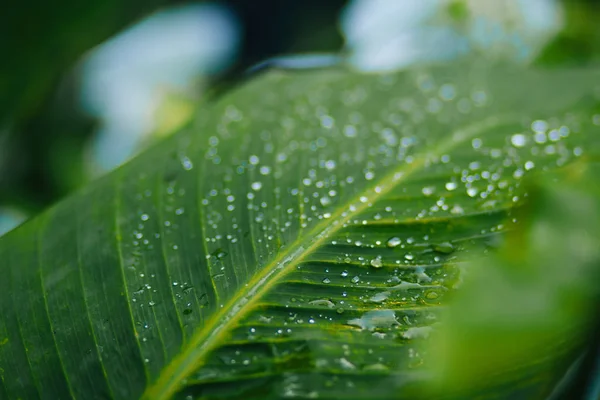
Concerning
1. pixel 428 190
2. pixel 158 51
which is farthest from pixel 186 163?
pixel 158 51

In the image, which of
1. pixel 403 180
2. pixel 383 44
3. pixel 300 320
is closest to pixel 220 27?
pixel 383 44

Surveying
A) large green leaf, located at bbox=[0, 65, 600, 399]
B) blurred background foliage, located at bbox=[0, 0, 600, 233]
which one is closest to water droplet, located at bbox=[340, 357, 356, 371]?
large green leaf, located at bbox=[0, 65, 600, 399]

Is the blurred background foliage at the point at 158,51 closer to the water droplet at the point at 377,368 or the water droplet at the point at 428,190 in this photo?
the water droplet at the point at 428,190

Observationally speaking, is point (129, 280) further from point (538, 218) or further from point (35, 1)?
point (35, 1)

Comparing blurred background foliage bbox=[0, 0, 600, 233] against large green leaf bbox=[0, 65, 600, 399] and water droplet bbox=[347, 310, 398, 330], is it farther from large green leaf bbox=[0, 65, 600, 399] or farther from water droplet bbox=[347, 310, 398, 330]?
water droplet bbox=[347, 310, 398, 330]

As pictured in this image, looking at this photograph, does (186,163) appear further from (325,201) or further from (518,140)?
(518,140)

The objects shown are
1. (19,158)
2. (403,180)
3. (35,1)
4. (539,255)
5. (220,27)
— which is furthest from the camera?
(220,27)

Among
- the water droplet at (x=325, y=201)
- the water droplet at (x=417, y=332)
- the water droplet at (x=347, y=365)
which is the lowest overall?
the water droplet at (x=347, y=365)

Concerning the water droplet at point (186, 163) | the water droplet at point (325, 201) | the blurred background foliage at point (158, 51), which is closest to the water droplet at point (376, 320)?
the water droplet at point (325, 201)

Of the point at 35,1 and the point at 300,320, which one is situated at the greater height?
the point at 35,1
